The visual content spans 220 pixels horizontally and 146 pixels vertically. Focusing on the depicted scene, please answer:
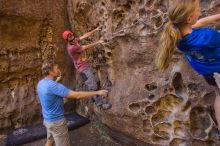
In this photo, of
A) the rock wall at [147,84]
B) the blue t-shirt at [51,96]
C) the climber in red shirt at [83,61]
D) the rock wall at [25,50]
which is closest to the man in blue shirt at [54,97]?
the blue t-shirt at [51,96]

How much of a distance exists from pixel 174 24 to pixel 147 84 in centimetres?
179

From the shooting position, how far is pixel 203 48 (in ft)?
7.93

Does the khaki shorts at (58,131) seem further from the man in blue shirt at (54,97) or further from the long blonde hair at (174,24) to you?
the long blonde hair at (174,24)

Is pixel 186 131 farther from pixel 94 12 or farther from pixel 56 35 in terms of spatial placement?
pixel 56 35

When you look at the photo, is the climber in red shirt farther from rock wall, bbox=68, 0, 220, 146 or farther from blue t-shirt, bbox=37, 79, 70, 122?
blue t-shirt, bbox=37, 79, 70, 122

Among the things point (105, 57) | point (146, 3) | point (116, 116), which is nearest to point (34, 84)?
point (105, 57)

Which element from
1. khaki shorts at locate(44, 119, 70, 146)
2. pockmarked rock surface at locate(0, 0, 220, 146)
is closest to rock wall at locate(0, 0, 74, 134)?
pockmarked rock surface at locate(0, 0, 220, 146)

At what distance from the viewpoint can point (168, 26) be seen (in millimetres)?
2396

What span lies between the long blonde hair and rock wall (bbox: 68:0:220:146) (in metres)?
1.04

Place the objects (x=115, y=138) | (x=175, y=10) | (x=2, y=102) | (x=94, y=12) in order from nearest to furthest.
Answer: (x=175, y=10) → (x=115, y=138) → (x=94, y=12) → (x=2, y=102)

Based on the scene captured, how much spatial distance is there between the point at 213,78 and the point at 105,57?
8.71 feet

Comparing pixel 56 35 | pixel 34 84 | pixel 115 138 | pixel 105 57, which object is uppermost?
pixel 56 35

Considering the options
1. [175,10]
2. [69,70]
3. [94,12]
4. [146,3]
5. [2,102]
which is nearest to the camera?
[175,10]

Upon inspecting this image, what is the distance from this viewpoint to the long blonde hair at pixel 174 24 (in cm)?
231
